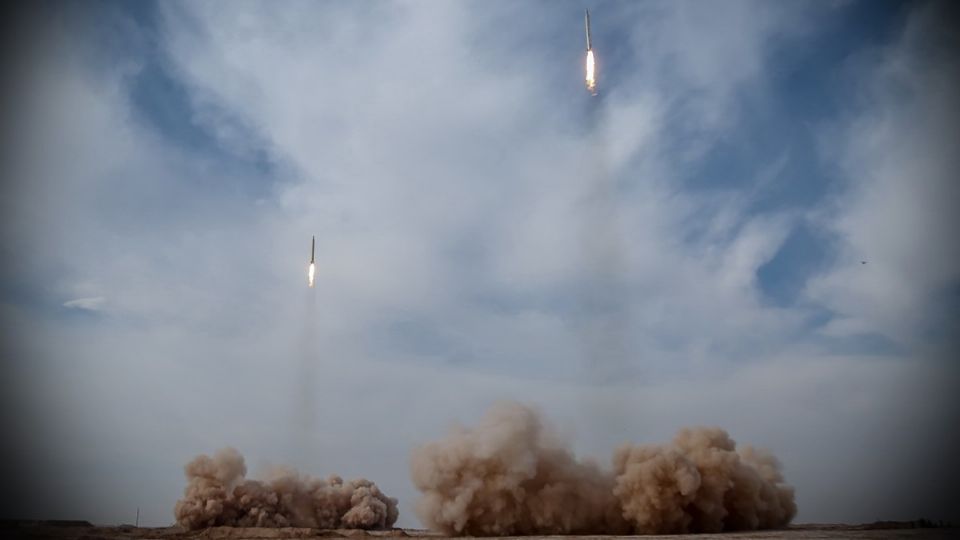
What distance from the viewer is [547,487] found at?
50656 mm

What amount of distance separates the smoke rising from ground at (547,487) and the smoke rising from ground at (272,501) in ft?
67.9

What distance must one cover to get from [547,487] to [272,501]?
29.6 meters

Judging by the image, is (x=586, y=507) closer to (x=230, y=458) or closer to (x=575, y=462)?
(x=575, y=462)

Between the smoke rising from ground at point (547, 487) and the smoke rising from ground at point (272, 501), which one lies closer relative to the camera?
the smoke rising from ground at point (547, 487)

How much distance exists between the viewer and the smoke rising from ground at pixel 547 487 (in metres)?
49.4

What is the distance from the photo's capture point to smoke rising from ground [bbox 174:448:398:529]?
202 ft

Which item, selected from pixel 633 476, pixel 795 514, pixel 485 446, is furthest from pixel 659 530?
pixel 795 514

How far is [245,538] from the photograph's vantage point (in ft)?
165

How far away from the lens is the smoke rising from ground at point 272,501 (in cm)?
6169

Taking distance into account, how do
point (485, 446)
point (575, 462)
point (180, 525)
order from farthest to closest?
1. point (180, 525)
2. point (575, 462)
3. point (485, 446)

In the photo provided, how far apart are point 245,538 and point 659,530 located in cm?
3015

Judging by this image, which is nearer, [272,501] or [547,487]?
[547,487]

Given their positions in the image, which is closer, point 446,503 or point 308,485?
point 446,503

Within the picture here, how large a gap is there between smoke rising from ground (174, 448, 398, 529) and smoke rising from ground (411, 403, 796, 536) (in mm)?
20686
